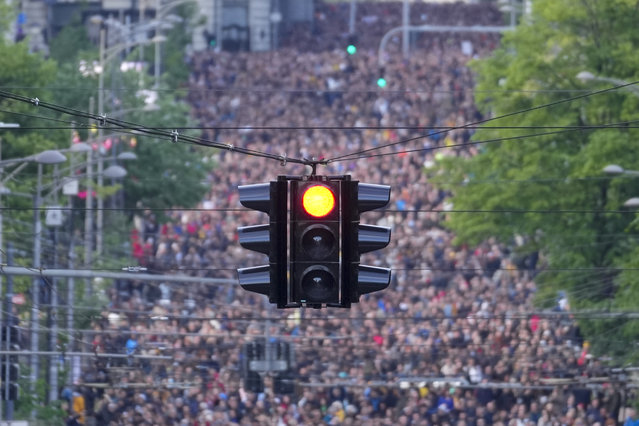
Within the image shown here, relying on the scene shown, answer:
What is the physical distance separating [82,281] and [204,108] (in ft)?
152

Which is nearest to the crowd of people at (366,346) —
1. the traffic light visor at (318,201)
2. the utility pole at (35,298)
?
the utility pole at (35,298)

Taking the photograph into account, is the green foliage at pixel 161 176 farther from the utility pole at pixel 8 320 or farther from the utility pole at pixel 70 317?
the utility pole at pixel 8 320

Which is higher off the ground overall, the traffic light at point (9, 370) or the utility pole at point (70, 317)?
the utility pole at point (70, 317)

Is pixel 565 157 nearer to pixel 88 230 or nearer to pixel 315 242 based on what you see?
pixel 88 230

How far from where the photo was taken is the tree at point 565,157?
54.4 meters

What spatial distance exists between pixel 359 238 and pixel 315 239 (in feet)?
1.46

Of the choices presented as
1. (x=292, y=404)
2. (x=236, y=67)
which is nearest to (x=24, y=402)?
(x=292, y=404)

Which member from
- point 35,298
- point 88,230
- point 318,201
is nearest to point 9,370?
point 35,298

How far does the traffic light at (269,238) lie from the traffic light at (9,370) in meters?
19.5

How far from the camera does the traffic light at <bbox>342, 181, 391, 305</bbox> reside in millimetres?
24359

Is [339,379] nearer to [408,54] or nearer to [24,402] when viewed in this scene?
[24,402]

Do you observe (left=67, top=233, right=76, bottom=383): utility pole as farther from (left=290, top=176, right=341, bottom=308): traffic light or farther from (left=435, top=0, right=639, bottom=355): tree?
(left=290, top=176, right=341, bottom=308): traffic light

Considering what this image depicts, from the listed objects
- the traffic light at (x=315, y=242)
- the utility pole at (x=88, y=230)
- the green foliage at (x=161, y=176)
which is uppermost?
the green foliage at (x=161, y=176)

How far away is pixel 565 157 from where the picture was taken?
5619cm
